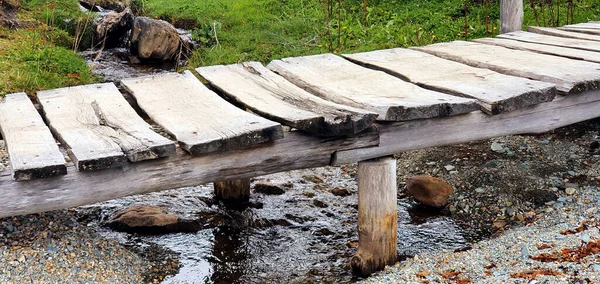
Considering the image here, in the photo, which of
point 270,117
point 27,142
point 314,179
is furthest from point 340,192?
point 27,142

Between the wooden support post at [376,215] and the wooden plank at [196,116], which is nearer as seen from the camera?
the wooden plank at [196,116]

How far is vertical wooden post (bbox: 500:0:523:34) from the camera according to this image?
754 cm

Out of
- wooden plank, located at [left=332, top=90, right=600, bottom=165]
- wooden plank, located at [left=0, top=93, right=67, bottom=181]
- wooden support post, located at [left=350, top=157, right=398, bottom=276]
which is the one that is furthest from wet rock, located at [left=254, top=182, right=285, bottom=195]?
wooden plank, located at [left=0, top=93, right=67, bottom=181]

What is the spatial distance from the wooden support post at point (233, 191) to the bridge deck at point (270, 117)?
0.92m

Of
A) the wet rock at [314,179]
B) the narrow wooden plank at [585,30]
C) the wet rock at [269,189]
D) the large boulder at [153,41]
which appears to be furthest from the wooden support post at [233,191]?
the large boulder at [153,41]

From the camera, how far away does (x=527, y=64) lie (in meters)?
5.76

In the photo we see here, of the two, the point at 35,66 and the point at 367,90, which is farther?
the point at 35,66

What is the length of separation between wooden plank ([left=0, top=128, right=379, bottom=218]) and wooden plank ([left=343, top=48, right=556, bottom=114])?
2.78 feet

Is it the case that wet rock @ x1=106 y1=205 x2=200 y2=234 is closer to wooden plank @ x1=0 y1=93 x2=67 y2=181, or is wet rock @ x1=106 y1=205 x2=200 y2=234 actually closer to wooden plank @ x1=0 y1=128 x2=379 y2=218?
wooden plank @ x1=0 y1=93 x2=67 y2=181

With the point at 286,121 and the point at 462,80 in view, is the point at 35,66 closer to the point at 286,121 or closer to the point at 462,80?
the point at 286,121

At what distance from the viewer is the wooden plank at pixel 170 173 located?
12.8 feet

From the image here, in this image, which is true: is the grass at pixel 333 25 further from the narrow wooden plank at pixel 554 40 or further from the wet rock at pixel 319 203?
the wet rock at pixel 319 203

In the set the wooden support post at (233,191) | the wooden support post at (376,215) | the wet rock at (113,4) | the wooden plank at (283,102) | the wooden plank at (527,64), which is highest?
the wooden plank at (283,102)

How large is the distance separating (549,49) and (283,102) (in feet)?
9.50
